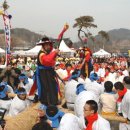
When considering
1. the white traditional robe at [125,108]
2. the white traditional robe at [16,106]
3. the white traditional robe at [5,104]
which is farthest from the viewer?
the white traditional robe at [5,104]

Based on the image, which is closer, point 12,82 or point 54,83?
point 54,83

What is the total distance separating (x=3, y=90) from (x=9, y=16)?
141 inches

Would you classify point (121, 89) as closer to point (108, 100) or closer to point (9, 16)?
point (108, 100)

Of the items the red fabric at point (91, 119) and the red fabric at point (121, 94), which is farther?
the red fabric at point (121, 94)

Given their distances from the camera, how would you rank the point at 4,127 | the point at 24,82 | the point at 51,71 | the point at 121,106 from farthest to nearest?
1. the point at 24,82
2. the point at 51,71
3. the point at 121,106
4. the point at 4,127

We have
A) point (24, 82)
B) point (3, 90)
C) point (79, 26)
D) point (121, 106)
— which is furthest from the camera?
point (79, 26)

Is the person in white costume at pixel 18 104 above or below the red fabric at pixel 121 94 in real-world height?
below

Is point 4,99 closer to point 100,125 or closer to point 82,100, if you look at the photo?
point 82,100

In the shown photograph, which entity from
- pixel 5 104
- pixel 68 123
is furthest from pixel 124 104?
pixel 5 104

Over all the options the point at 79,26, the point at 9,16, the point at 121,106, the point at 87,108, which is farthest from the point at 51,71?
the point at 79,26

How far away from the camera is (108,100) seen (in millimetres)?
7414

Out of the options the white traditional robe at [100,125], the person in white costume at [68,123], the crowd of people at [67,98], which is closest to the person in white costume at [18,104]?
the crowd of people at [67,98]

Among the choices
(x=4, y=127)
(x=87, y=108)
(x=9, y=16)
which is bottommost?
(x=4, y=127)

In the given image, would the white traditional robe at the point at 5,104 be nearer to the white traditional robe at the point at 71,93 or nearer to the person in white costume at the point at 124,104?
the white traditional robe at the point at 71,93
